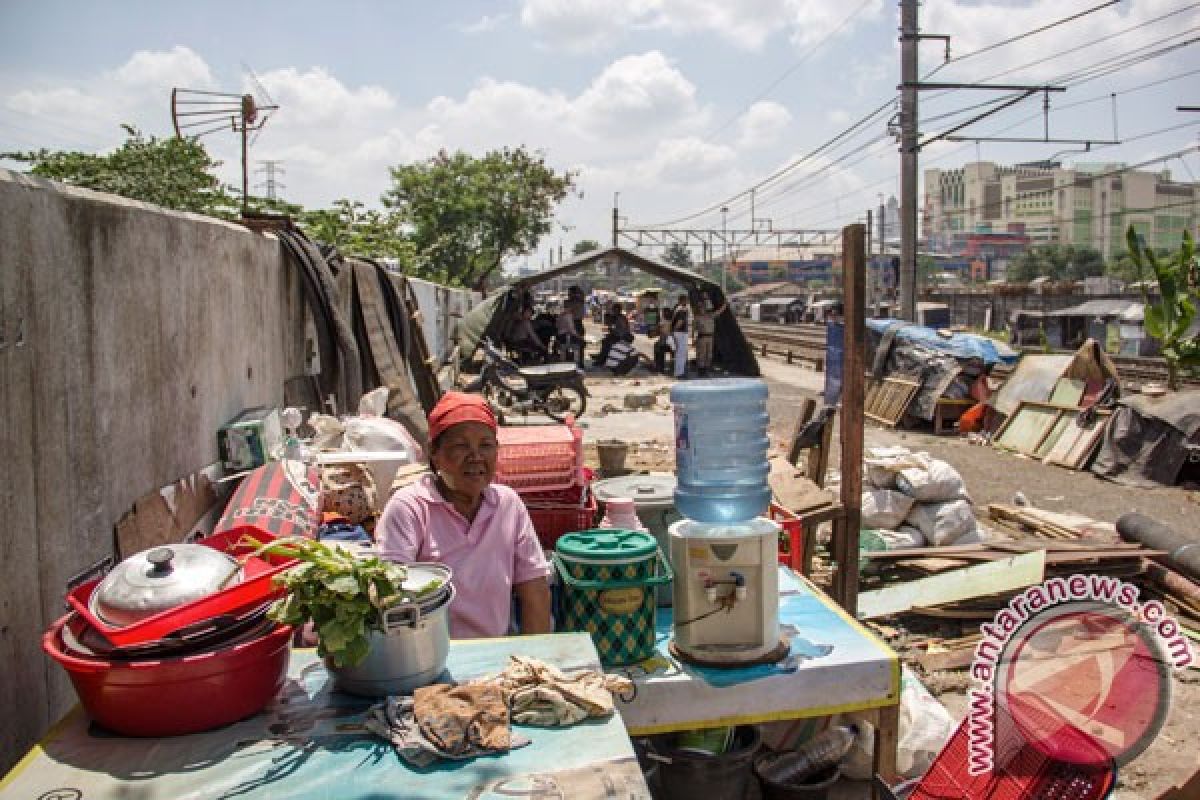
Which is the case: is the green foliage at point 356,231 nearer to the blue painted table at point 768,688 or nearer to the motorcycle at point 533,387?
the motorcycle at point 533,387

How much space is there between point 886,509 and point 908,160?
1242cm

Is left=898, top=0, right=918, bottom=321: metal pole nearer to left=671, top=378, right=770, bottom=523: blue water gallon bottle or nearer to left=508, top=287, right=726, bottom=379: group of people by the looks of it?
left=508, top=287, right=726, bottom=379: group of people

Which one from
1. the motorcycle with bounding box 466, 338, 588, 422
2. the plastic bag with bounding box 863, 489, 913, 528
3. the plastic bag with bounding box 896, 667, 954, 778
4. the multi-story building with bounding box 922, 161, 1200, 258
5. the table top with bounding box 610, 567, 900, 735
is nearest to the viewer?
the table top with bounding box 610, 567, 900, 735

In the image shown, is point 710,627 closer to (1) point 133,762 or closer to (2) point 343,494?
(1) point 133,762

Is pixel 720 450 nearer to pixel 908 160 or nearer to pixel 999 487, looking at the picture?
pixel 999 487

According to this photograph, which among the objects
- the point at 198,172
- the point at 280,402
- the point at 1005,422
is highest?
the point at 198,172

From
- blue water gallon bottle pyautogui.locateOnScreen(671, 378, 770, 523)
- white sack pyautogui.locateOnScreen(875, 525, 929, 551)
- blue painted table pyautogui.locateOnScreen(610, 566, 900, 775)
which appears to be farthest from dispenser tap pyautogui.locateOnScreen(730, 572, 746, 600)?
white sack pyautogui.locateOnScreen(875, 525, 929, 551)

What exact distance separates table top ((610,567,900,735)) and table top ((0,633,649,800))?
0.82 metres

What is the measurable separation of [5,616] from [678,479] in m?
2.42

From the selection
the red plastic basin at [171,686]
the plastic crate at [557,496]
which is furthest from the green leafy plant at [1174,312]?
the red plastic basin at [171,686]

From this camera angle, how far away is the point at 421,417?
768 cm

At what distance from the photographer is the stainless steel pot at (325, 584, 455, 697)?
2383 mm

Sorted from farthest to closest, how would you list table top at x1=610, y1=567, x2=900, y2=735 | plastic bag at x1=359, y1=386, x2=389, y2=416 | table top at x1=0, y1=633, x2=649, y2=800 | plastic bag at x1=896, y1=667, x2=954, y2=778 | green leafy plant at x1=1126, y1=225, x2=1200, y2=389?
green leafy plant at x1=1126, y1=225, x2=1200, y2=389 < plastic bag at x1=359, y1=386, x2=389, y2=416 < plastic bag at x1=896, y1=667, x2=954, y2=778 < table top at x1=610, y1=567, x2=900, y2=735 < table top at x1=0, y1=633, x2=649, y2=800

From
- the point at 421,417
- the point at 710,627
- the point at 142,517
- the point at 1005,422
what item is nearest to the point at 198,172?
the point at 421,417
